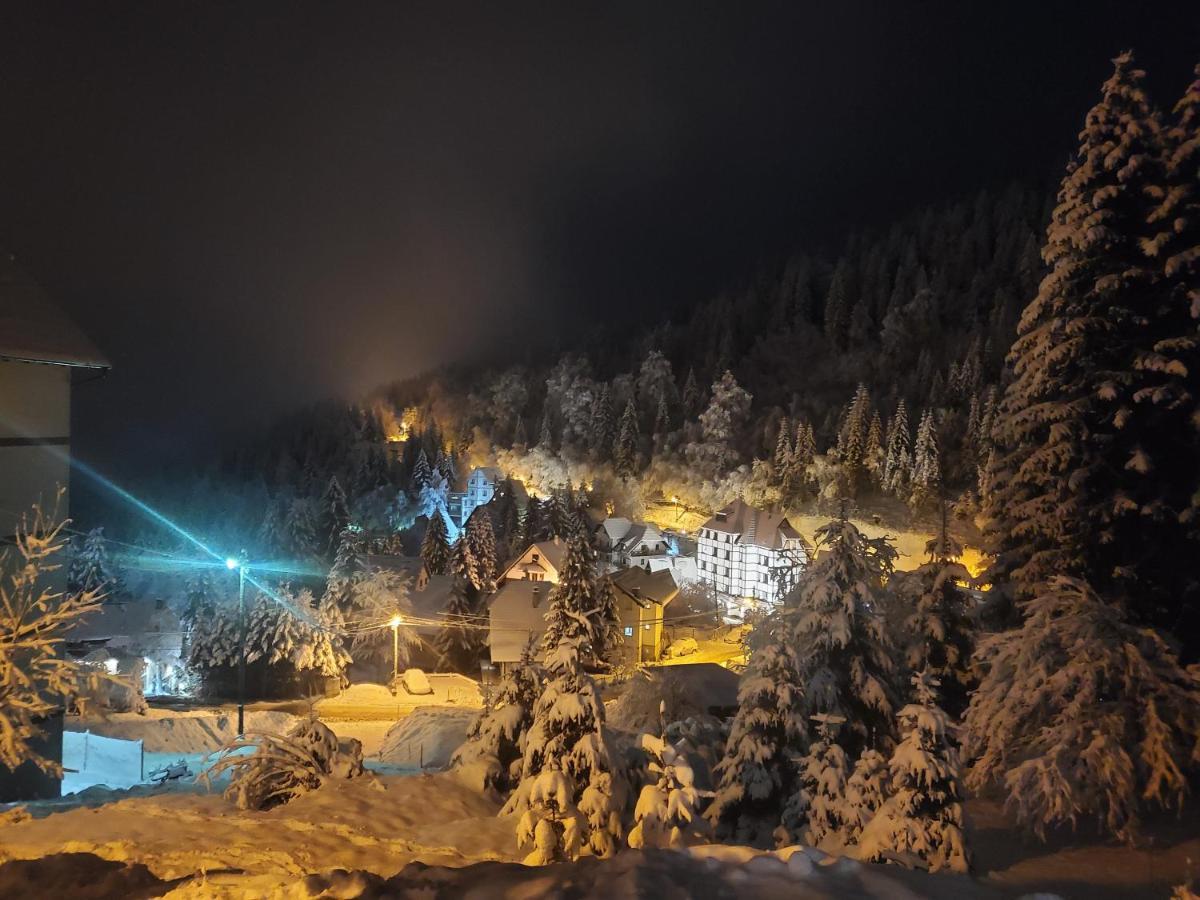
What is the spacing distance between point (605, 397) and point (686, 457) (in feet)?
56.1

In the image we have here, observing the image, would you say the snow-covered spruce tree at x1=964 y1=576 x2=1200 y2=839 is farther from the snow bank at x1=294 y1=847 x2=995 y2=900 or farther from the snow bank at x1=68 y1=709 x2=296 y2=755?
the snow bank at x1=68 y1=709 x2=296 y2=755

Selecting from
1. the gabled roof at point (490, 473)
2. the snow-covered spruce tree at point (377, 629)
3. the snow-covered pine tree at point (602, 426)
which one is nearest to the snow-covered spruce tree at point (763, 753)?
the snow-covered spruce tree at point (377, 629)

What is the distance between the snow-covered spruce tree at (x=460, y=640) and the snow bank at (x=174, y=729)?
14609 millimetres

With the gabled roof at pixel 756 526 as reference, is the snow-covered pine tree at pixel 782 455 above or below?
above

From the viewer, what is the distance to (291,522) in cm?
4884

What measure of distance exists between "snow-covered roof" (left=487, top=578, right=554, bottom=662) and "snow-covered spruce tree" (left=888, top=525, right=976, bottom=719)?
90.5 ft

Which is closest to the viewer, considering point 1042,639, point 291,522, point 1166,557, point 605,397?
point 1042,639

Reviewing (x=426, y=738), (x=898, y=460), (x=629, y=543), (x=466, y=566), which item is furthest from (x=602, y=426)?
(x=426, y=738)

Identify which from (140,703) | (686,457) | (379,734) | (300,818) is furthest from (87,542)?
(300,818)

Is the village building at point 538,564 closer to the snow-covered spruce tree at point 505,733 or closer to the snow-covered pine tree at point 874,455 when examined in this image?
the snow-covered pine tree at point 874,455

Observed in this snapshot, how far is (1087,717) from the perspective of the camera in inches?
400

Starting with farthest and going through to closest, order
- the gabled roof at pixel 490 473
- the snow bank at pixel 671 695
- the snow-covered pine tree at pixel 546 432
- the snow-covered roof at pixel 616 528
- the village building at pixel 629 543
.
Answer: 1. the snow-covered pine tree at pixel 546 432
2. the gabled roof at pixel 490 473
3. the snow-covered roof at pixel 616 528
4. the village building at pixel 629 543
5. the snow bank at pixel 671 695

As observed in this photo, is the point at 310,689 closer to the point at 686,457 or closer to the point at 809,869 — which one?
the point at 809,869

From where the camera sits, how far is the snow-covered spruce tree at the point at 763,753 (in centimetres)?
1340
